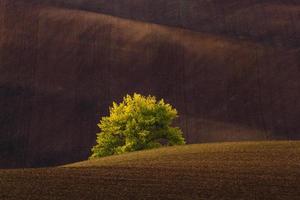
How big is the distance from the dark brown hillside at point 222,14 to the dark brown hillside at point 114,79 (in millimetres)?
2641

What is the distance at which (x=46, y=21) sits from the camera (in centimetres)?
11488

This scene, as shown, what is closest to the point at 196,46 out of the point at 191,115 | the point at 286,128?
the point at 191,115

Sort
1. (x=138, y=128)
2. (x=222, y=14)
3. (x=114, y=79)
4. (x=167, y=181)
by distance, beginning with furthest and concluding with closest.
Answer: (x=222, y=14) → (x=114, y=79) → (x=138, y=128) → (x=167, y=181)

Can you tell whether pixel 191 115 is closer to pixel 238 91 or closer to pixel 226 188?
pixel 238 91

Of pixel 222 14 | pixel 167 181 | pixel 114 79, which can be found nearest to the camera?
pixel 167 181

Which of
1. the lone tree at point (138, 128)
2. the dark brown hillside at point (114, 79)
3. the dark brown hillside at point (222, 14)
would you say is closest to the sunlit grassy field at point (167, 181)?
the lone tree at point (138, 128)

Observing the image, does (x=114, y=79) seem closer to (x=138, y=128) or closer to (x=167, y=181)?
(x=138, y=128)

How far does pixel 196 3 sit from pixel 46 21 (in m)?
31.6

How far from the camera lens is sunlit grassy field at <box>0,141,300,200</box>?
2141cm

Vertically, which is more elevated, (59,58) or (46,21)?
(46,21)

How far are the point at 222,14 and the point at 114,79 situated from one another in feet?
93.1

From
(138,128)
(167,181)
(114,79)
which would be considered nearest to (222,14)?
(114,79)

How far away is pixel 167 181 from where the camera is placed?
77.6 ft

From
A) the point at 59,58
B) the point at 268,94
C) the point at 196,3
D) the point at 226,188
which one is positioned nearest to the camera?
the point at 226,188
